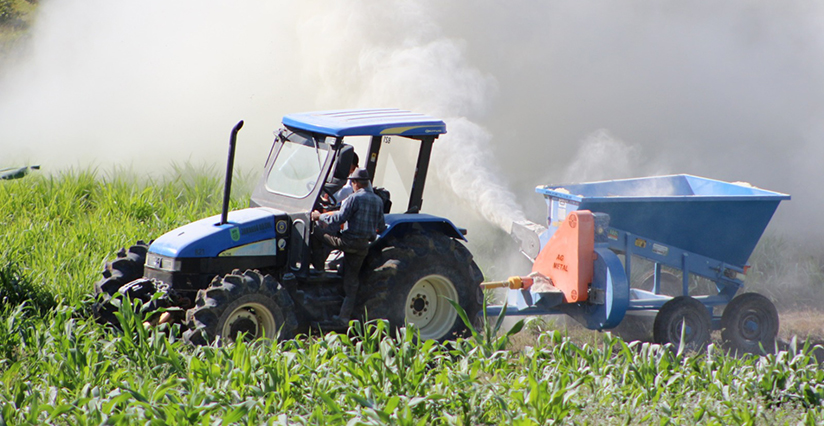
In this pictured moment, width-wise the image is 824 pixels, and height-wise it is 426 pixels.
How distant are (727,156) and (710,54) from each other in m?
1.84

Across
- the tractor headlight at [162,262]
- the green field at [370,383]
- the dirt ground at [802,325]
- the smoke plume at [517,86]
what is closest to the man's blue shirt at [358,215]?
the green field at [370,383]

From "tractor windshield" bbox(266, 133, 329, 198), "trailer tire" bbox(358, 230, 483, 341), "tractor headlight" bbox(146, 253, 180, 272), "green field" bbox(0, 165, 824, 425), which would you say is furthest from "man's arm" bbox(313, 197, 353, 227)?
"tractor headlight" bbox(146, 253, 180, 272)

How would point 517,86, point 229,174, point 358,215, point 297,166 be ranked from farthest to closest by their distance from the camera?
1. point 517,86
2. point 297,166
3. point 358,215
4. point 229,174

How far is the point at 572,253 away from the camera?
24.8ft

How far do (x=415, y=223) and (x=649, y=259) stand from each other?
2.51m

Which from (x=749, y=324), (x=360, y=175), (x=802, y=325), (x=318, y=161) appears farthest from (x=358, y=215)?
(x=802, y=325)

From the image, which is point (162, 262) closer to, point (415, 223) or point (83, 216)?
point (415, 223)

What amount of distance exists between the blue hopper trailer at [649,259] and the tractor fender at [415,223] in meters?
0.64

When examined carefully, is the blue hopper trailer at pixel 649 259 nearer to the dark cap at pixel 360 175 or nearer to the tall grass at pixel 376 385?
the tall grass at pixel 376 385

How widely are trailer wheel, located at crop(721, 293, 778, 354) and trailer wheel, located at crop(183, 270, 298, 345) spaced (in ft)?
14.2

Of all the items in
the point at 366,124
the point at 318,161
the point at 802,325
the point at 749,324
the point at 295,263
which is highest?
the point at 366,124

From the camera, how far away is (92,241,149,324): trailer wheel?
6.65 meters

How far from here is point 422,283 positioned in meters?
7.17

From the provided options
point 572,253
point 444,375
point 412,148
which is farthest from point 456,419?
point 412,148
